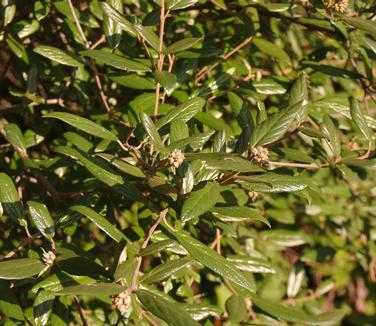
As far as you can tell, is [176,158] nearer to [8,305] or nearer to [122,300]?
[122,300]

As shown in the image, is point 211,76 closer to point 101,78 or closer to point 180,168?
point 101,78

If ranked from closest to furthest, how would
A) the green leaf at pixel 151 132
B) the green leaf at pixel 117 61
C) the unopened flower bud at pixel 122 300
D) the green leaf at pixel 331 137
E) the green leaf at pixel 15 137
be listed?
the unopened flower bud at pixel 122 300 < the green leaf at pixel 151 132 < the green leaf at pixel 117 61 < the green leaf at pixel 331 137 < the green leaf at pixel 15 137

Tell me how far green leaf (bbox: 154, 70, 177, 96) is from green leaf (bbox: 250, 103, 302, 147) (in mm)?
203

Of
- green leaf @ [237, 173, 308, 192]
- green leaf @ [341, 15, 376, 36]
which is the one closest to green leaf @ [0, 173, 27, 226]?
green leaf @ [237, 173, 308, 192]

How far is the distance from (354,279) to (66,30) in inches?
96.1

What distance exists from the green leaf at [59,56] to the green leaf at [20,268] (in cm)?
55

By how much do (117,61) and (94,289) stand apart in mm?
599

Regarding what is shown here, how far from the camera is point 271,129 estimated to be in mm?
1404

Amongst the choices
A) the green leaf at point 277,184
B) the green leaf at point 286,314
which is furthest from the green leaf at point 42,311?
the green leaf at point 286,314

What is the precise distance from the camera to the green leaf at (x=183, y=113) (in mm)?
1475

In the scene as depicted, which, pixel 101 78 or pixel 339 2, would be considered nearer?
pixel 339 2

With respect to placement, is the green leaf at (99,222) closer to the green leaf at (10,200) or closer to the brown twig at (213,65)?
the green leaf at (10,200)

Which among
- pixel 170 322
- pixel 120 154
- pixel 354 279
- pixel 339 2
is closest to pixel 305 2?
pixel 339 2

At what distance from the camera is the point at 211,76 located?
1.91m
